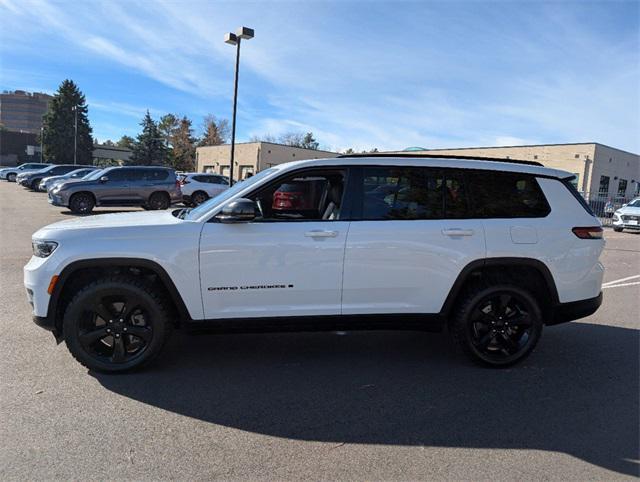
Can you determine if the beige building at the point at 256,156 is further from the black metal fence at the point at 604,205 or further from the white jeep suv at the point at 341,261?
the white jeep suv at the point at 341,261

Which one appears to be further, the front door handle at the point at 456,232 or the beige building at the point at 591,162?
the beige building at the point at 591,162

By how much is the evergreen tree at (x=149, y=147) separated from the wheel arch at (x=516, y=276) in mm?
78977

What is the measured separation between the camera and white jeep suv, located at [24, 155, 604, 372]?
12.8 feet

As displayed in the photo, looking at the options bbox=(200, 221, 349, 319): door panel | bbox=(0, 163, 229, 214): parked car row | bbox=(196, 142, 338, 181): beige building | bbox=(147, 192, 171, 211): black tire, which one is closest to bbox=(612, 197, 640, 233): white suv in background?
bbox=(0, 163, 229, 214): parked car row

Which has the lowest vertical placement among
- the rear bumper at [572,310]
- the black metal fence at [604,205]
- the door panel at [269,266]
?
the rear bumper at [572,310]

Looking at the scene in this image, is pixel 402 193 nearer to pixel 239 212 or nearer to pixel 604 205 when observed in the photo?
pixel 239 212

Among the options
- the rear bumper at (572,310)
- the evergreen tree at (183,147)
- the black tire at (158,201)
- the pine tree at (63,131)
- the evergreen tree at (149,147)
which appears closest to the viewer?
the rear bumper at (572,310)

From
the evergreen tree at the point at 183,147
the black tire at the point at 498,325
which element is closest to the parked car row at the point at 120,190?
the black tire at the point at 498,325

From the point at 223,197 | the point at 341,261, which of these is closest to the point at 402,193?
the point at 341,261

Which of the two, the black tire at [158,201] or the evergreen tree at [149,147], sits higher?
the evergreen tree at [149,147]

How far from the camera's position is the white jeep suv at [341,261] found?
3.90 metres

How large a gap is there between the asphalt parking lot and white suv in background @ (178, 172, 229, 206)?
16.6m

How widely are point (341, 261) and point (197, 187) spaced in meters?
18.5

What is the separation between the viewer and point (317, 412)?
350cm
